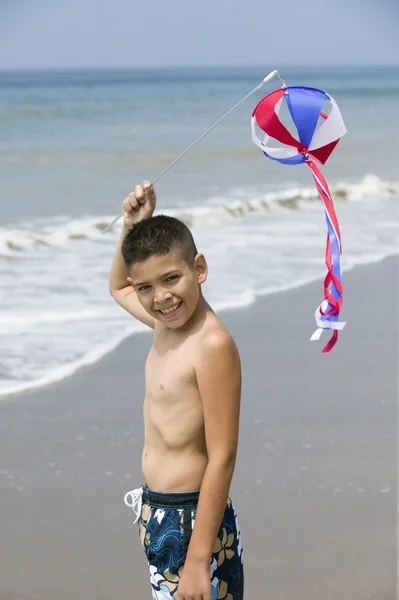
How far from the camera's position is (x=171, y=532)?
233cm

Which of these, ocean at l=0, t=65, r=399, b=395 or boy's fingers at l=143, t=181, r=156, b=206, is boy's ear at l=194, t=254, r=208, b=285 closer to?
boy's fingers at l=143, t=181, r=156, b=206

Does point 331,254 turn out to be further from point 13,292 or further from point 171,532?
point 13,292

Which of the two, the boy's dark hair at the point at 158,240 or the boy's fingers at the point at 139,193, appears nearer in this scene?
the boy's dark hair at the point at 158,240

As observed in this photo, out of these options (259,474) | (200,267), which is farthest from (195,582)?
(259,474)

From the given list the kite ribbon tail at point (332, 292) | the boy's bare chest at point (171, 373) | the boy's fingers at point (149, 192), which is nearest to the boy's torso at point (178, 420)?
the boy's bare chest at point (171, 373)

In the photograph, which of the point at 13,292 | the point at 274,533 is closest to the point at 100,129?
the point at 13,292

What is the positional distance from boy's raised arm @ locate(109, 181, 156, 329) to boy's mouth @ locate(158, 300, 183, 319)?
23 centimetres

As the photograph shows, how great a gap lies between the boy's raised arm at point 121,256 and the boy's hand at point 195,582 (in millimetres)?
650

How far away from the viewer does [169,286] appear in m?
2.31

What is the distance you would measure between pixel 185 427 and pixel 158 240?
1.37ft

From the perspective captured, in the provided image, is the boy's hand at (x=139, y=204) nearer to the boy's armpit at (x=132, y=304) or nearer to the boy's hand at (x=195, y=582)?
the boy's armpit at (x=132, y=304)

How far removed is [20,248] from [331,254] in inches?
285

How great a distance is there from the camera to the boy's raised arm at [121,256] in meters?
2.56

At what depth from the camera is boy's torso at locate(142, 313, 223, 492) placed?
7.61ft
